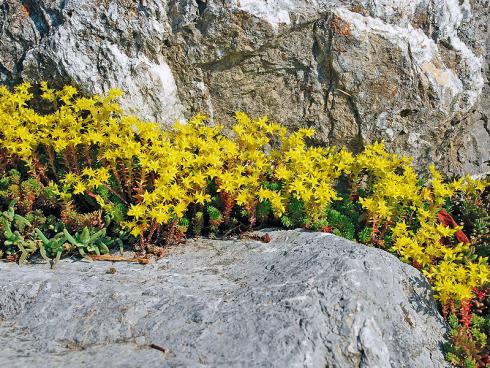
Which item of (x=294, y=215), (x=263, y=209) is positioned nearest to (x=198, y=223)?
(x=263, y=209)

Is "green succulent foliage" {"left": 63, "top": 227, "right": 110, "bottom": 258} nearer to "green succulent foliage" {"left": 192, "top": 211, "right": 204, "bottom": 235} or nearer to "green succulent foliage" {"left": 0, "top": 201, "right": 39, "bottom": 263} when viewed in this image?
"green succulent foliage" {"left": 0, "top": 201, "right": 39, "bottom": 263}

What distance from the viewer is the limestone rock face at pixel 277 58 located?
5.24 m

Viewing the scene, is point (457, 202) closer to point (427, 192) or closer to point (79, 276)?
point (427, 192)

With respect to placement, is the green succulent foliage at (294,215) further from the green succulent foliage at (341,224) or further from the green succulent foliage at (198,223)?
the green succulent foliage at (198,223)

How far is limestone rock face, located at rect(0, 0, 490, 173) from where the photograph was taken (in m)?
5.24

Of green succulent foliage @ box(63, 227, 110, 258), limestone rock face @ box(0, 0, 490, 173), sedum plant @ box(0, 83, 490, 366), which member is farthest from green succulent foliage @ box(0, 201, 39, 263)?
limestone rock face @ box(0, 0, 490, 173)

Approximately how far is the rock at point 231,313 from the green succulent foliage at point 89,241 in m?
0.16

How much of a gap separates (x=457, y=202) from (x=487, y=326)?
5.72 feet

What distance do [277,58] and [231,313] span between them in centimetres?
276

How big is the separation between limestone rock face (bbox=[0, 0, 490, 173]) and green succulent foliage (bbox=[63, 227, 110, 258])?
1391 millimetres

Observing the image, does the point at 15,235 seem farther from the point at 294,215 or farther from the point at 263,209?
the point at 294,215

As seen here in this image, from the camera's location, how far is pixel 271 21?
205 inches

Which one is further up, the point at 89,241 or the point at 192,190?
the point at 192,190

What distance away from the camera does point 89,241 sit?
4.50 metres
